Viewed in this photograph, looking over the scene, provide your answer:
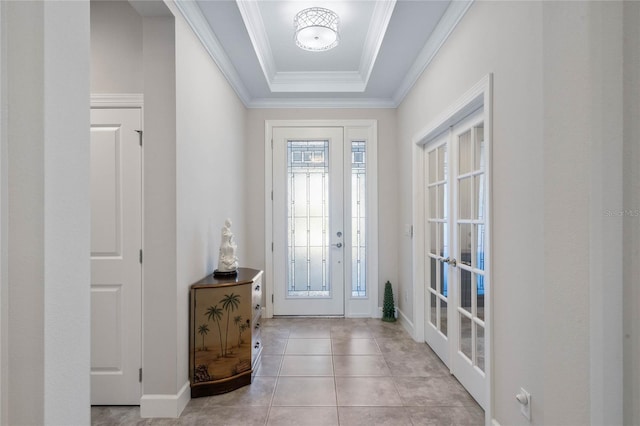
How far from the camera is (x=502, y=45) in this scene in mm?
1670

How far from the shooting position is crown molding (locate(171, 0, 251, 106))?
6.85 ft

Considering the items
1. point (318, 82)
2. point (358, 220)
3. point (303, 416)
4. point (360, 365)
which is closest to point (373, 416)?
point (303, 416)

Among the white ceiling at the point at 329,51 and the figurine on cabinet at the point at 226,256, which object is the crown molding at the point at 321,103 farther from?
the figurine on cabinet at the point at 226,256

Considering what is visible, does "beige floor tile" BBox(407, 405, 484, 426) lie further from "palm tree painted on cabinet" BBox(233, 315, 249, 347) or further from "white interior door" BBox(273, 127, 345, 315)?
"white interior door" BBox(273, 127, 345, 315)

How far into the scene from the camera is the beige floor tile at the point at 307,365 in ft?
8.39

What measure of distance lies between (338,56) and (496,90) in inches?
77.0

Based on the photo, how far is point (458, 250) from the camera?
2414mm

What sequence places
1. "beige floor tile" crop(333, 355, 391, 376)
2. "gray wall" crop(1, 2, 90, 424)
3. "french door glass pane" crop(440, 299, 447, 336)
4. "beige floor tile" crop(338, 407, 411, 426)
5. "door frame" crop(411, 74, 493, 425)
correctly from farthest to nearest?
"french door glass pane" crop(440, 299, 447, 336) → "beige floor tile" crop(333, 355, 391, 376) → "beige floor tile" crop(338, 407, 411, 426) → "door frame" crop(411, 74, 493, 425) → "gray wall" crop(1, 2, 90, 424)

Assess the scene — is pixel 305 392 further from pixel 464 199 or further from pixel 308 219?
pixel 308 219

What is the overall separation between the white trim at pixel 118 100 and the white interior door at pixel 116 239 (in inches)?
1.2

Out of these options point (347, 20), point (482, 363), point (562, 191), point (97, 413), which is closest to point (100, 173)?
point (97, 413)

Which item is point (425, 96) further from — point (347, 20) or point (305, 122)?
point (305, 122)

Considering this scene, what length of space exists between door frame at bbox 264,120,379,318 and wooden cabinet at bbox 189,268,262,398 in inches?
60.9

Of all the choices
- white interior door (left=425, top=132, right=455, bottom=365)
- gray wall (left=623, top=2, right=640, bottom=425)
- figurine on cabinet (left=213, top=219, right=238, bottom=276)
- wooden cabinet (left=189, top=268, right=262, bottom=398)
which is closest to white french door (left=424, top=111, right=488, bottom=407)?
white interior door (left=425, top=132, right=455, bottom=365)
